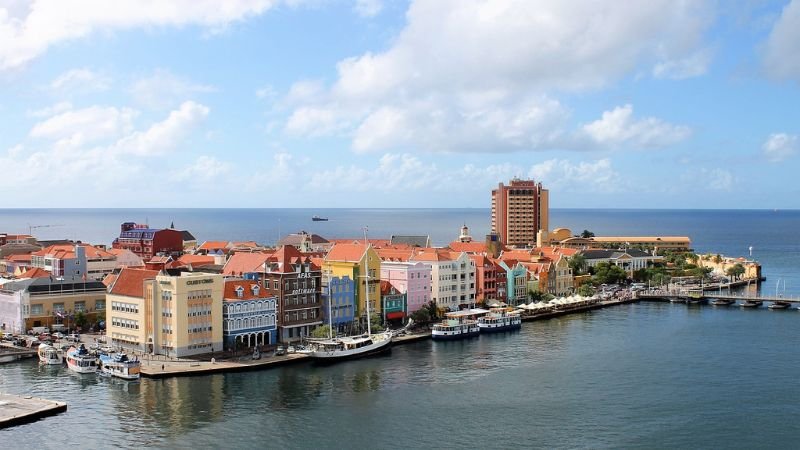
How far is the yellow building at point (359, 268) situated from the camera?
75.2 metres

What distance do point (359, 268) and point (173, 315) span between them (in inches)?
828

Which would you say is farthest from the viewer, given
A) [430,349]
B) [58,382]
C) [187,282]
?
[430,349]

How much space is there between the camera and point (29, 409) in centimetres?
4581

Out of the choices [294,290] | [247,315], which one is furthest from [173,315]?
[294,290]

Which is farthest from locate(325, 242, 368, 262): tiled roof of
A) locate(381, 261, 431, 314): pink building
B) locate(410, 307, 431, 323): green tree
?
locate(410, 307, 431, 323): green tree

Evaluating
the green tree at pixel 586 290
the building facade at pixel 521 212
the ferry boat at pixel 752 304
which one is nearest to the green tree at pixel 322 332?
the green tree at pixel 586 290

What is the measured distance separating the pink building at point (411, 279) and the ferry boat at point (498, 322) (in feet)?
22.0

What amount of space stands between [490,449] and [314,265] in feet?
113

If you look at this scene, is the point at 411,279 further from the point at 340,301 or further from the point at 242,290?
the point at 242,290

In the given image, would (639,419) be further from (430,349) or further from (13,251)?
(13,251)

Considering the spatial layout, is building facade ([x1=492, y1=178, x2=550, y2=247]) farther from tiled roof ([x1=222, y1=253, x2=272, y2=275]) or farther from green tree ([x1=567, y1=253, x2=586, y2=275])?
tiled roof ([x1=222, y1=253, x2=272, y2=275])

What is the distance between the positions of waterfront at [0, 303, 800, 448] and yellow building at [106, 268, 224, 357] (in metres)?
5.62

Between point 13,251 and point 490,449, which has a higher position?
point 13,251

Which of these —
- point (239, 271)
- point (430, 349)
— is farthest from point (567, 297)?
point (239, 271)
